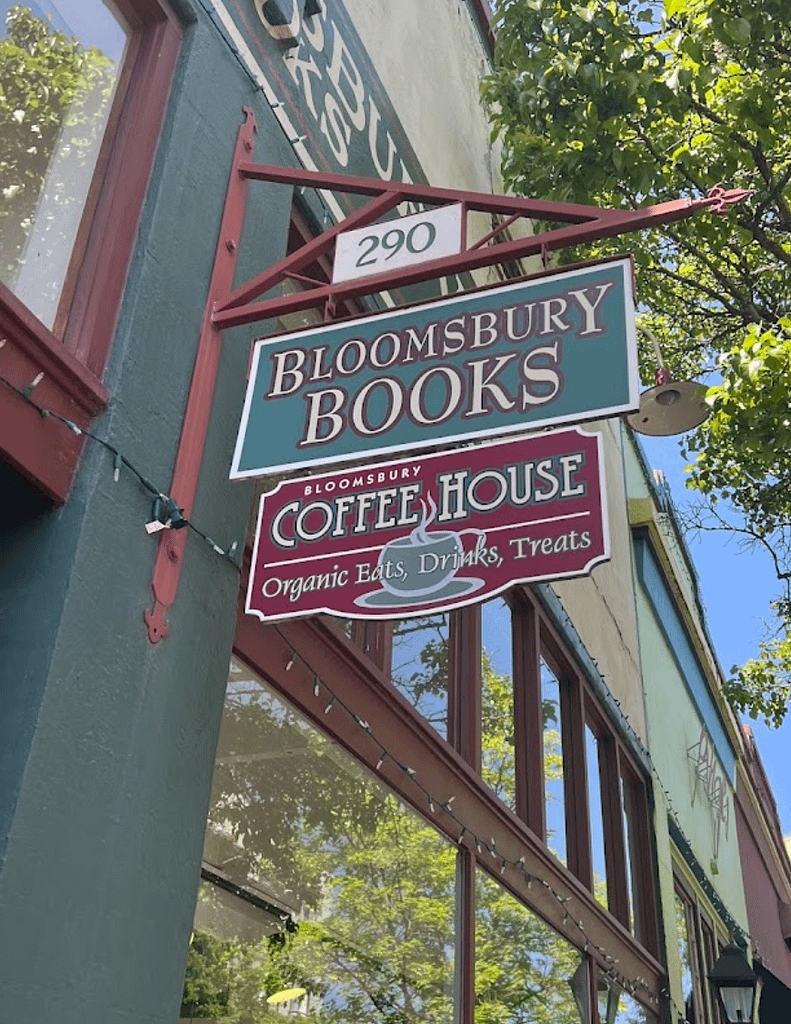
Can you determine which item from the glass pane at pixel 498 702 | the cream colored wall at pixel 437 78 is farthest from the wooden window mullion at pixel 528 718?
the cream colored wall at pixel 437 78

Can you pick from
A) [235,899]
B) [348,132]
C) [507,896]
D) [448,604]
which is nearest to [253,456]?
[448,604]

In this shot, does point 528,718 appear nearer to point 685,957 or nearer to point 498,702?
point 498,702

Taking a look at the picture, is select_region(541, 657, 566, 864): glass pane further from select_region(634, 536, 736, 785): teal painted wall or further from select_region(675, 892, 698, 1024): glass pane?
select_region(634, 536, 736, 785): teal painted wall

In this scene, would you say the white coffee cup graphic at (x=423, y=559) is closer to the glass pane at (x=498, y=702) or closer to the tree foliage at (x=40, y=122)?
the tree foliage at (x=40, y=122)

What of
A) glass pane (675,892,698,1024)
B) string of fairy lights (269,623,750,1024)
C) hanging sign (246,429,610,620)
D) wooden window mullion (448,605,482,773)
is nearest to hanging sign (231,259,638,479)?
hanging sign (246,429,610,620)

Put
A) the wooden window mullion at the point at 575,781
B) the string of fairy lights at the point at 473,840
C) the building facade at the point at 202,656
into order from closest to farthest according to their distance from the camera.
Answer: the building facade at the point at 202,656, the string of fairy lights at the point at 473,840, the wooden window mullion at the point at 575,781

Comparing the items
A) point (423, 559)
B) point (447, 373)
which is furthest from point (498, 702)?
point (423, 559)

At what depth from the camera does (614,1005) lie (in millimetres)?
8523

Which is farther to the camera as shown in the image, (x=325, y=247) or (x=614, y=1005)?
(x=614, y=1005)

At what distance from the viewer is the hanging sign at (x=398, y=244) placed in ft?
14.3

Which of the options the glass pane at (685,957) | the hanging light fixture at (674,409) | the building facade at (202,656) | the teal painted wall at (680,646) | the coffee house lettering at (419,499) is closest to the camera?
the building facade at (202,656)

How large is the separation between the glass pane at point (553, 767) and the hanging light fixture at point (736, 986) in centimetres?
254

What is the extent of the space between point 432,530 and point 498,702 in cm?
450

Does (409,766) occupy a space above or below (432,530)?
above
